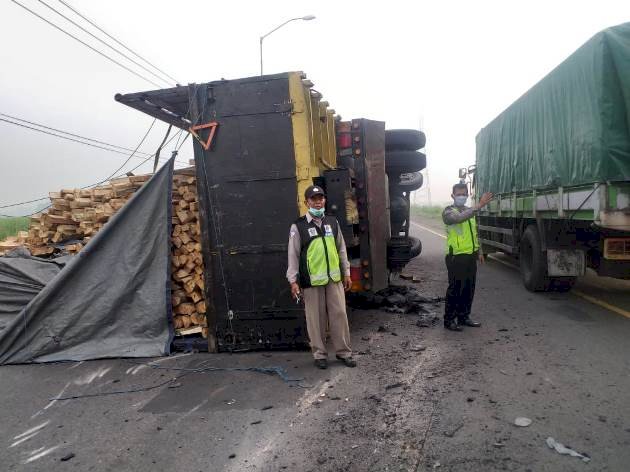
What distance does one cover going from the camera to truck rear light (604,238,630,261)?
227 inches

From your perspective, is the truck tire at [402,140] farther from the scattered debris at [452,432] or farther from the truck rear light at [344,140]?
the scattered debris at [452,432]

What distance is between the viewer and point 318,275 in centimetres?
466

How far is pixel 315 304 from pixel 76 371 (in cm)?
275

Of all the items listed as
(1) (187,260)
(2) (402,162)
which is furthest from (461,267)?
(1) (187,260)

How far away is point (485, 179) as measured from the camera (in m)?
10.8

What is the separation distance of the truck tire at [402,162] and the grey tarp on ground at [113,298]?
14.0 ft

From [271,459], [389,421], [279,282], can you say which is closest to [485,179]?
[279,282]

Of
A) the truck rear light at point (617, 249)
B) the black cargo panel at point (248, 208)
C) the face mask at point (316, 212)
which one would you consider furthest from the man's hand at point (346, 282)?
the truck rear light at point (617, 249)

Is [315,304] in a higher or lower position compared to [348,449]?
higher

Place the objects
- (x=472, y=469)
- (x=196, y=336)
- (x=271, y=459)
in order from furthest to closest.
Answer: (x=196, y=336) → (x=271, y=459) → (x=472, y=469)

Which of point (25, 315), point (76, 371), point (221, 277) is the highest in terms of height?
point (221, 277)

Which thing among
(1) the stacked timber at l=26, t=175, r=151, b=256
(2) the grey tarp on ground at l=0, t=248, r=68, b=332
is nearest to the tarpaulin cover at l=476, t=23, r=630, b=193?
(1) the stacked timber at l=26, t=175, r=151, b=256

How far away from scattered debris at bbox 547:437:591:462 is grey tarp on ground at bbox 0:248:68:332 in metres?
5.67

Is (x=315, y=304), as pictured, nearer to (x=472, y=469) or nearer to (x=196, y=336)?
(x=196, y=336)
